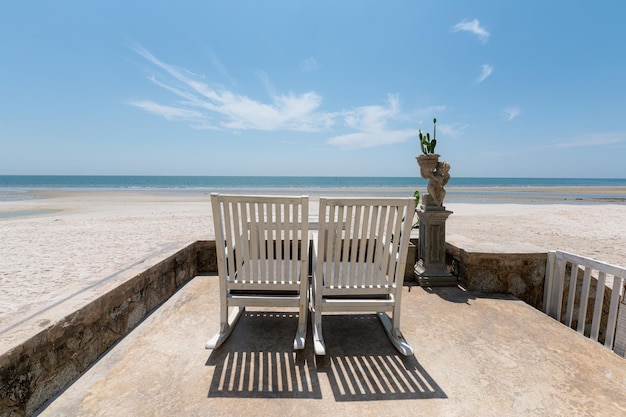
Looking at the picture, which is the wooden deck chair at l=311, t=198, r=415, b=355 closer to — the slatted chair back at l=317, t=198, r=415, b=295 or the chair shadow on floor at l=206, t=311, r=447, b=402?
the slatted chair back at l=317, t=198, r=415, b=295

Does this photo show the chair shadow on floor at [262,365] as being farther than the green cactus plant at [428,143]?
No

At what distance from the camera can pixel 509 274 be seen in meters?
2.82

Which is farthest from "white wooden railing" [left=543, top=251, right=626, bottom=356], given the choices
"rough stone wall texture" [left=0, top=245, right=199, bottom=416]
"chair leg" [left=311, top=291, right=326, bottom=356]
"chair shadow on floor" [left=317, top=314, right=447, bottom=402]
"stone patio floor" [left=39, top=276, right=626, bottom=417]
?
"rough stone wall texture" [left=0, top=245, right=199, bottom=416]

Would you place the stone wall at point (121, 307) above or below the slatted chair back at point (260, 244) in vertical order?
below

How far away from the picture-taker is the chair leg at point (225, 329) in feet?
5.74

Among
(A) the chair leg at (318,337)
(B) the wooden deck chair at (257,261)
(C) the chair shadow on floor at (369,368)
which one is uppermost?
(B) the wooden deck chair at (257,261)

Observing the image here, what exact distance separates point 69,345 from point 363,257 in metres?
1.72

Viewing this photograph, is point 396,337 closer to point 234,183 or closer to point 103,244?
point 103,244

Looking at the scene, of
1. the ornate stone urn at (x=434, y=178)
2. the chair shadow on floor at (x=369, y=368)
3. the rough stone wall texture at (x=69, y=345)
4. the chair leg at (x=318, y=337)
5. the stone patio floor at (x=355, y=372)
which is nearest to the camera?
the rough stone wall texture at (x=69, y=345)

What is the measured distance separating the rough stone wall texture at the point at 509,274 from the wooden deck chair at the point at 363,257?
1434 millimetres

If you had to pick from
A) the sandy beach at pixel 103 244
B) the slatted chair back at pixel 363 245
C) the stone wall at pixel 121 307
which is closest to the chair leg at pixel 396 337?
the slatted chair back at pixel 363 245

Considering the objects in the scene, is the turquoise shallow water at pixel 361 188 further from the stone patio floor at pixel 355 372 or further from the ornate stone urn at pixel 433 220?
the stone patio floor at pixel 355 372

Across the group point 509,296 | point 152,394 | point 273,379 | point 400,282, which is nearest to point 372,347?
point 400,282

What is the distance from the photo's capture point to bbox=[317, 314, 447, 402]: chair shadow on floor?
149 cm
